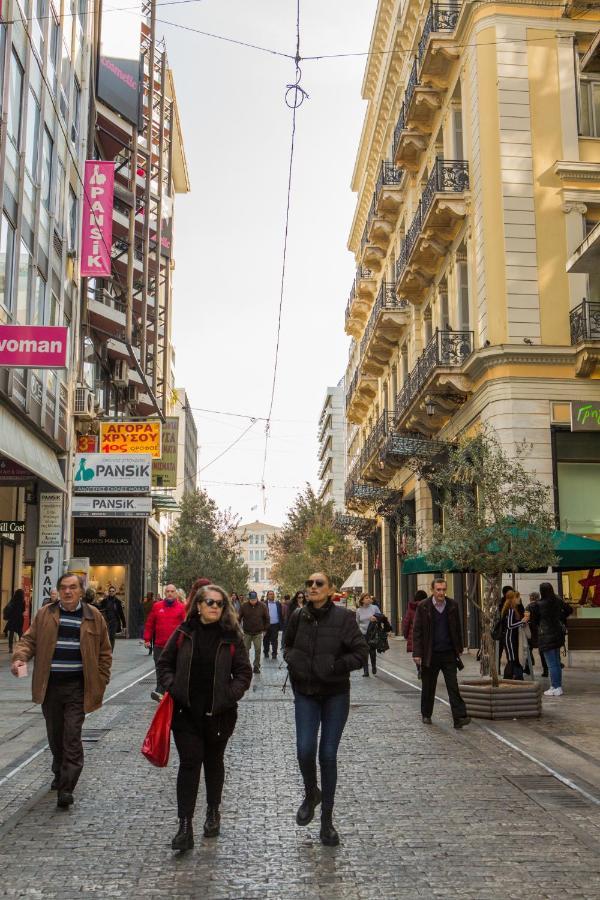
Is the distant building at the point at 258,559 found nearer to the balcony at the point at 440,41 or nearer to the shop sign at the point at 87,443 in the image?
the shop sign at the point at 87,443

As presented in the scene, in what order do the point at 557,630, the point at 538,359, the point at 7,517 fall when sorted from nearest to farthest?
the point at 557,630 < the point at 538,359 < the point at 7,517

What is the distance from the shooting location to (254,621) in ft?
66.4

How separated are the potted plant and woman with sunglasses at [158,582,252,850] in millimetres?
6724

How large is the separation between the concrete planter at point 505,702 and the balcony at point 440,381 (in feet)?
41.7

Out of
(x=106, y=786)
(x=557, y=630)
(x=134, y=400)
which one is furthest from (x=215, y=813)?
(x=134, y=400)

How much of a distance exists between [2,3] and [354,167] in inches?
1320

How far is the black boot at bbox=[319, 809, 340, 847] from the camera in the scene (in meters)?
6.29

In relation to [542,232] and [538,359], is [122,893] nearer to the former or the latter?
[538,359]

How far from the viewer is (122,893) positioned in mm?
5270

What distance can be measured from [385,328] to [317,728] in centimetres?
3038

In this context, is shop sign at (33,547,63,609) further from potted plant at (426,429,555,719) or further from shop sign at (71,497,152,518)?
potted plant at (426,429,555,719)

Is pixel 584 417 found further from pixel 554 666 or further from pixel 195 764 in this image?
pixel 195 764

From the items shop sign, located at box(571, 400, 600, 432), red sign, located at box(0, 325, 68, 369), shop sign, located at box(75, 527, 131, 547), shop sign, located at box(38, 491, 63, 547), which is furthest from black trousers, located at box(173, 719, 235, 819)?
shop sign, located at box(75, 527, 131, 547)

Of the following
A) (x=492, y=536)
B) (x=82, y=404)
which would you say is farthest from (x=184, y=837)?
(x=82, y=404)
